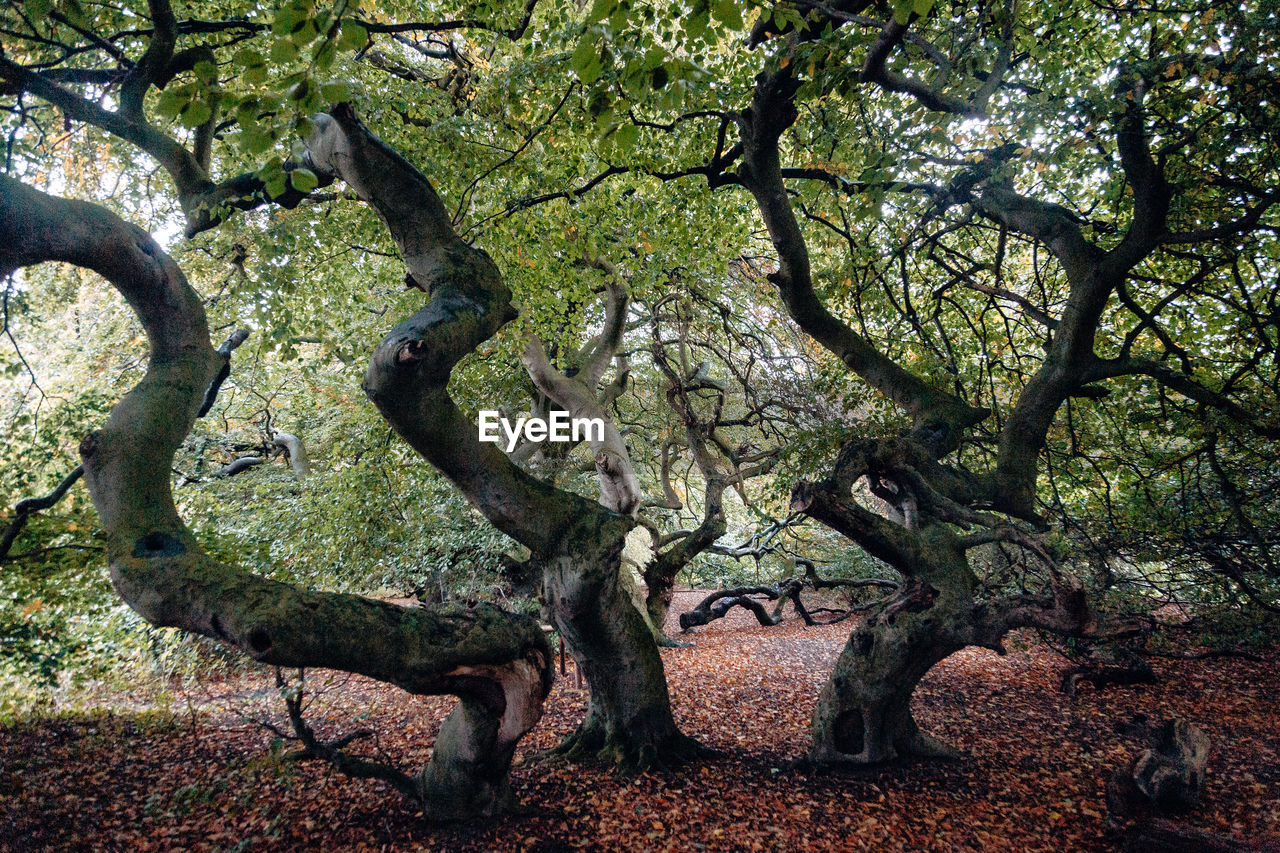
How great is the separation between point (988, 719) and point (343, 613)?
218 inches

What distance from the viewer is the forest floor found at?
11.5 ft

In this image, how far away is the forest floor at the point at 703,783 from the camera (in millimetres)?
3520

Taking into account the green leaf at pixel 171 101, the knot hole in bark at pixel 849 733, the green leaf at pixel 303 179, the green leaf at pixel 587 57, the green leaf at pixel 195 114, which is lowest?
the knot hole in bark at pixel 849 733

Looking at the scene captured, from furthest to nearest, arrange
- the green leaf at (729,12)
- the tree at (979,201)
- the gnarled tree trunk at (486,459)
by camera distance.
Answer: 1. the tree at (979,201)
2. the gnarled tree trunk at (486,459)
3. the green leaf at (729,12)

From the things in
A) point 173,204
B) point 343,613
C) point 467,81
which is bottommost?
point 343,613

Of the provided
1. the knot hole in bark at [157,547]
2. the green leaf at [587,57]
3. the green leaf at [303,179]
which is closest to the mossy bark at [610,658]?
the knot hole in bark at [157,547]

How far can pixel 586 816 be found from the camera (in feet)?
12.4

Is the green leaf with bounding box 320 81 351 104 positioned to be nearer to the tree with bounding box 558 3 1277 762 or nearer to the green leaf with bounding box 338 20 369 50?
the green leaf with bounding box 338 20 369 50

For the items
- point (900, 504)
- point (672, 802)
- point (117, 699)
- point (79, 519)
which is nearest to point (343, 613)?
point (672, 802)

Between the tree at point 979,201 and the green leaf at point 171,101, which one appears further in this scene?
the tree at point 979,201

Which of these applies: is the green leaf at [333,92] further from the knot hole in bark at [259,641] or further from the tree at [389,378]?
the knot hole in bark at [259,641]

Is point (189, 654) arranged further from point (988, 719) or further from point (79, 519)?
point (988, 719)

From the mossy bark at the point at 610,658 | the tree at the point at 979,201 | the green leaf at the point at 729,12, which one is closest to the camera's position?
the green leaf at the point at 729,12

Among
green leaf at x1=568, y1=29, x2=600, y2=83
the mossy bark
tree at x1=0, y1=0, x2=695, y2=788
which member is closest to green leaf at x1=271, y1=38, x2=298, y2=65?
tree at x1=0, y1=0, x2=695, y2=788
